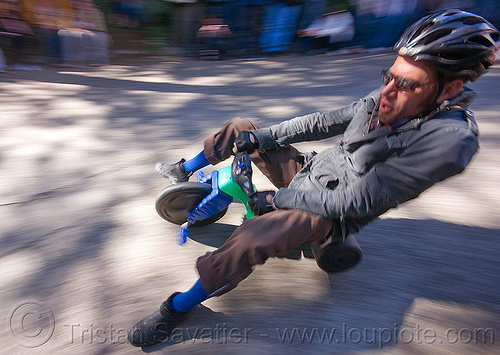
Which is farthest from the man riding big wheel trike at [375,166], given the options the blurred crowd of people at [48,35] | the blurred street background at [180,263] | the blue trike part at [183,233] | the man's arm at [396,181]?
the blurred crowd of people at [48,35]

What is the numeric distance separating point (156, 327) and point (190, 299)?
0.73 feet

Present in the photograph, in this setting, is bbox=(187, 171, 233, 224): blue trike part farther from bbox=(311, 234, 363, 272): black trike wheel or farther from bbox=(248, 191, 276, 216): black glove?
bbox=(311, 234, 363, 272): black trike wheel

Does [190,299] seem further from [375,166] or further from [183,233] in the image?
[375,166]

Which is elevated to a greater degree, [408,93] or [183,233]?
[408,93]

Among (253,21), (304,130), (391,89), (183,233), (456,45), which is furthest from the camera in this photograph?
(253,21)

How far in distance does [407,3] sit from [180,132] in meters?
7.06

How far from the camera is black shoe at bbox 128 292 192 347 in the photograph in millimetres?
1676

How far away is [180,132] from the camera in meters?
3.88

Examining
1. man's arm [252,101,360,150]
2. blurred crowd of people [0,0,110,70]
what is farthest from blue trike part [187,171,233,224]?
blurred crowd of people [0,0,110,70]

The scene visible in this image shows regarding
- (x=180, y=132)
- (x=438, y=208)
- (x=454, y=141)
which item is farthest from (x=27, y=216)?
(x=438, y=208)

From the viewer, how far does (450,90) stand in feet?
5.14

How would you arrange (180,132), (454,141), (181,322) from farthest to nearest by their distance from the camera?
(180,132)
(181,322)
(454,141)

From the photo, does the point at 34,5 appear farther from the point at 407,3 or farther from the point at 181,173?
the point at 407,3

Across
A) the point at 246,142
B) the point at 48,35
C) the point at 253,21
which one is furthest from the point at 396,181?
the point at 253,21
